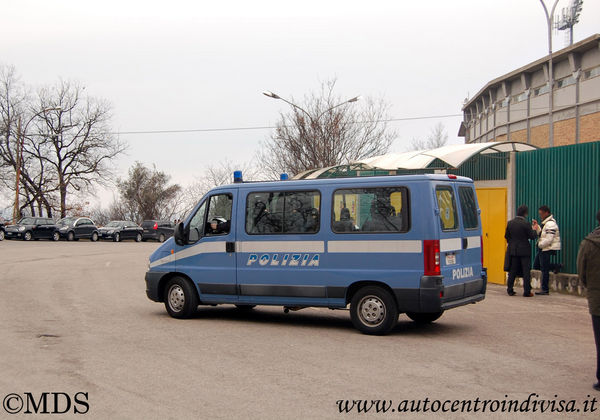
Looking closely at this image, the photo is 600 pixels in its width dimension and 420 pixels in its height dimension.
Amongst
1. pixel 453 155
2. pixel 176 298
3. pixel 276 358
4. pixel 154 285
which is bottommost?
pixel 276 358

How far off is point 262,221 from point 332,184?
4.17 ft

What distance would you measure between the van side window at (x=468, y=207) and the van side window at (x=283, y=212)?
6.61 ft

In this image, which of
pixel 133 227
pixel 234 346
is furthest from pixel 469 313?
pixel 133 227

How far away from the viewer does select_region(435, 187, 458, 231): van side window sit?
9.40 metres

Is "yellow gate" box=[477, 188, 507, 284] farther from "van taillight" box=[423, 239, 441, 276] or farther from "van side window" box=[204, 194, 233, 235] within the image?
"van side window" box=[204, 194, 233, 235]

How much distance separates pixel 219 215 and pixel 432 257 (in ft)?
11.6

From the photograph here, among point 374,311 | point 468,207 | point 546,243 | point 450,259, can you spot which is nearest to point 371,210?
point 450,259

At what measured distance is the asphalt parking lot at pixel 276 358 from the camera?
6.15 metres

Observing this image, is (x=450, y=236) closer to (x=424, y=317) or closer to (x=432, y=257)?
(x=432, y=257)

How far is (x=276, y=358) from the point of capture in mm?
7918

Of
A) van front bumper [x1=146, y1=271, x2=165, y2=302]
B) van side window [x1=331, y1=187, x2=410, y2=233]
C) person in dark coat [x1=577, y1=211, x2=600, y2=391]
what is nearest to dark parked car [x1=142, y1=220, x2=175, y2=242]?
van front bumper [x1=146, y1=271, x2=165, y2=302]

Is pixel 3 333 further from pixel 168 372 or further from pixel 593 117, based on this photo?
pixel 593 117

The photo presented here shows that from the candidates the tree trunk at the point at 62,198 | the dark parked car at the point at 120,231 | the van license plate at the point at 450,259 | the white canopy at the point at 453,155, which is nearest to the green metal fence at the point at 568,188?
the white canopy at the point at 453,155

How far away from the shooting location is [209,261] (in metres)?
11.0
